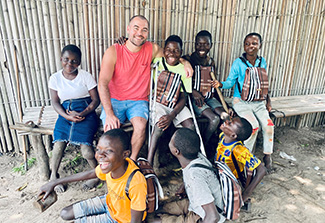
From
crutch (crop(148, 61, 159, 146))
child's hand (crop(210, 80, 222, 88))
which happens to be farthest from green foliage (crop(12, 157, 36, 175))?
child's hand (crop(210, 80, 222, 88))

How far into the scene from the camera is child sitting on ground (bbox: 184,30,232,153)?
3.39 m

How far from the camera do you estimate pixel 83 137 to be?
2.89 metres

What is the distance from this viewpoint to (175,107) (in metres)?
3.22

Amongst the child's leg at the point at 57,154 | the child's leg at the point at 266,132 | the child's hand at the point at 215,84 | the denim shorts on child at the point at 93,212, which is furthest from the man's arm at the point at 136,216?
the child's leg at the point at 266,132

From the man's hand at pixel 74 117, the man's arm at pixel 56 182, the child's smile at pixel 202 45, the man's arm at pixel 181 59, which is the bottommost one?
the man's arm at pixel 56 182

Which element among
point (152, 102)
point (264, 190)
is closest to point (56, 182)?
point (152, 102)

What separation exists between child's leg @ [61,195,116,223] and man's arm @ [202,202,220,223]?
79cm

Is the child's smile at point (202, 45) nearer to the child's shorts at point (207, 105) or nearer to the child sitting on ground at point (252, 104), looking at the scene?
the child sitting on ground at point (252, 104)

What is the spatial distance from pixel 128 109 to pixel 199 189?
1531 mm

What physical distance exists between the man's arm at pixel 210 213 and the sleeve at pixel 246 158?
73cm

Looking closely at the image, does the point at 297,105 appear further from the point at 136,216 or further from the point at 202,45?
the point at 136,216

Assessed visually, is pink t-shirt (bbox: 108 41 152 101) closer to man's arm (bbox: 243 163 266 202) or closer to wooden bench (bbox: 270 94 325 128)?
man's arm (bbox: 243 163 266 202)

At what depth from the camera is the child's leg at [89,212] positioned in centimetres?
215

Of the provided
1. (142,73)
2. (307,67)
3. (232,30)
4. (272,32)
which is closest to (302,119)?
(307,67)
